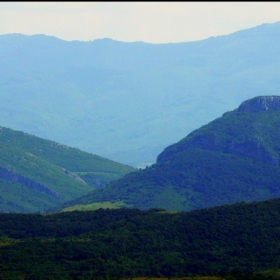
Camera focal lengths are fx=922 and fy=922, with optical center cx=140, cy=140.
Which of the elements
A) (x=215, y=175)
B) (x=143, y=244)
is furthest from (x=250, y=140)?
(x=143, y=244)

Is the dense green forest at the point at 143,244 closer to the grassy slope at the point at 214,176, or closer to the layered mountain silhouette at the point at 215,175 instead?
the grassy slope at the point at 214,176

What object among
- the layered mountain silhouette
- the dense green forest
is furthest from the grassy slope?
the dense green forest

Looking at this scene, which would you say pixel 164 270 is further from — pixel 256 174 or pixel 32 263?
pixel 256 174

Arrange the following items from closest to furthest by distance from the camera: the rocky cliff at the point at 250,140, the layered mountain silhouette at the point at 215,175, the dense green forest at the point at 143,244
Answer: the dense green forest at the point at 143,244
the layered mountain silhouette at the point at 215,175
the rocky cliff at the point at 250,140

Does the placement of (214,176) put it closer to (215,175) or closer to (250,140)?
(215,175)

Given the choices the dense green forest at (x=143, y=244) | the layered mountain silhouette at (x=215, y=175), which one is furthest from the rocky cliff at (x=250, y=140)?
the dense green forest at (x=143, y=244)
